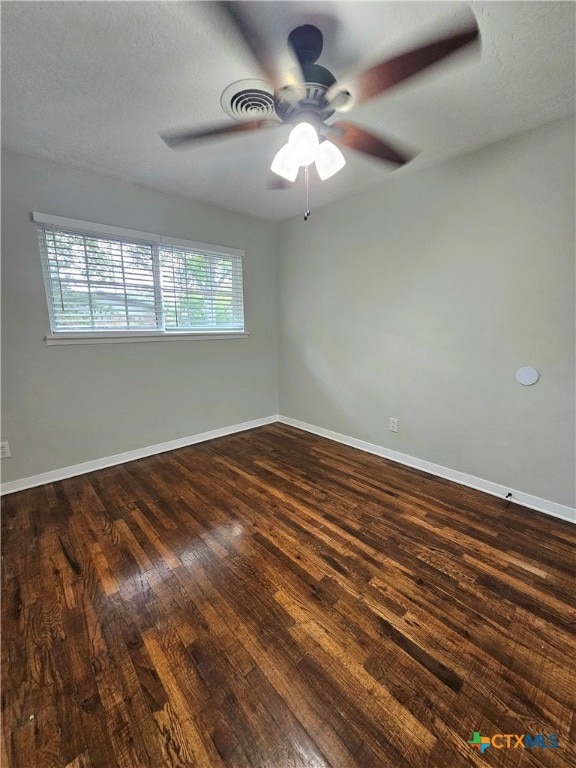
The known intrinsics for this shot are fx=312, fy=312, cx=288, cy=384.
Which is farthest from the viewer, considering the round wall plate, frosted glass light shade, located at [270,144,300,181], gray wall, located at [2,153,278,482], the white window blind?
the white window blind

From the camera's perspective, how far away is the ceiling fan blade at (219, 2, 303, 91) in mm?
1162

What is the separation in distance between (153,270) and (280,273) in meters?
1.50

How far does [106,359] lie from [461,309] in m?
2.94

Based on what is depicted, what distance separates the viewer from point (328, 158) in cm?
155

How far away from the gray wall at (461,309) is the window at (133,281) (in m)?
1.00

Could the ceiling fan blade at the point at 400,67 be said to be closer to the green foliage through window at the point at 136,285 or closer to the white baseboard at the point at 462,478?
the green foliage through window at the point at 136,285

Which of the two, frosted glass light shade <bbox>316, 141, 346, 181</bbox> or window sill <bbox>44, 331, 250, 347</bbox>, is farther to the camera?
Answer: window sill <bbox>44, 331, 250, 347</bbox>

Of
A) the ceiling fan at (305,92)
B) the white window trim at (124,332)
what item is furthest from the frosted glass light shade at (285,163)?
the white window trim at (124,332)

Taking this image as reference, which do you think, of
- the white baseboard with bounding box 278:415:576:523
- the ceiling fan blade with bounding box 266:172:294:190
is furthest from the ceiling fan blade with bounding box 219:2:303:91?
the white baseboard with bounding box 278:415:576:523

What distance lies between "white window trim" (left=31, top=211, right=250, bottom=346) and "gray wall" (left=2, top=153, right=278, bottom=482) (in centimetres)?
5

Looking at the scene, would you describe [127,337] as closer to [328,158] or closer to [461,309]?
[328,158]

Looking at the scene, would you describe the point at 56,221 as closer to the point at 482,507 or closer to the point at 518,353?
the point at 518,353

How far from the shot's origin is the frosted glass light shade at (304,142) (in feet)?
4.46
